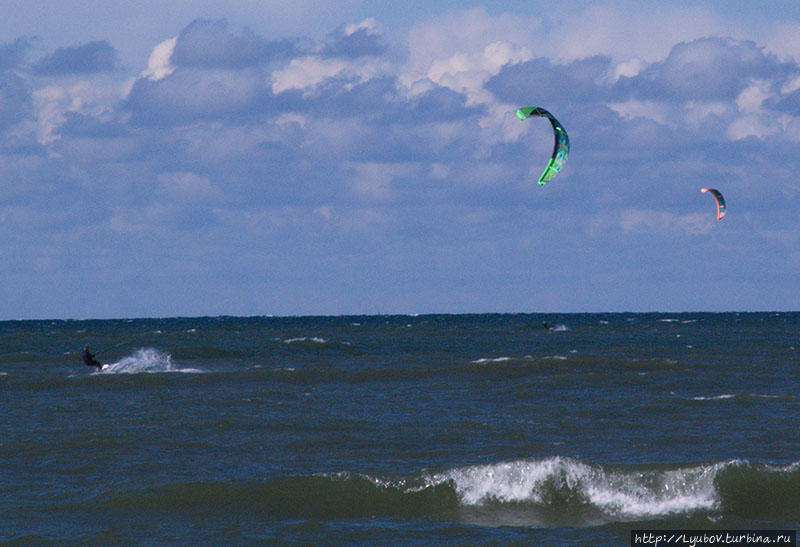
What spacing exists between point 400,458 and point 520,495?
2883mm

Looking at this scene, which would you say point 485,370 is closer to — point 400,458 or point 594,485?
point 400,458

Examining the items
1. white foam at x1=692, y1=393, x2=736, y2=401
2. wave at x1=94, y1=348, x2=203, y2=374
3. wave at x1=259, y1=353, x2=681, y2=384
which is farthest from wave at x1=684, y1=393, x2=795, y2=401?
wave at x1=94, y1=348, x2=203, y2=374

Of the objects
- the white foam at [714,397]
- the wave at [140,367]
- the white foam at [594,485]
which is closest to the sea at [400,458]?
the white foam at [594,485]

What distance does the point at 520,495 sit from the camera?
565 inches

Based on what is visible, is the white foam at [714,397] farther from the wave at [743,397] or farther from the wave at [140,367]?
the wave at [140,367]

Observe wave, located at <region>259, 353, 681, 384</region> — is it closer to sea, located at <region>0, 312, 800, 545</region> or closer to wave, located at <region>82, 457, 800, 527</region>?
sea, located at <region>0, 312, 800, 545</region>

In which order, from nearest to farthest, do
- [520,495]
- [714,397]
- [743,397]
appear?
[520,495]
[743,397]
[714,397]

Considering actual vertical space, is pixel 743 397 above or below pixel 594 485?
above

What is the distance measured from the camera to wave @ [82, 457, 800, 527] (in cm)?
1352

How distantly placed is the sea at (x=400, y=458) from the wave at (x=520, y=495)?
29mm

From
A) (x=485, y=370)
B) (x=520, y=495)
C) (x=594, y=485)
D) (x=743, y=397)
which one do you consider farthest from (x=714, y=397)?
(x=520, y=495)

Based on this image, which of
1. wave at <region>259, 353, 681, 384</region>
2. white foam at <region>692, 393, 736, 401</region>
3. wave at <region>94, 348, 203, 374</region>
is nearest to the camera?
white foam at <region>692, 393, 736, 401</region>

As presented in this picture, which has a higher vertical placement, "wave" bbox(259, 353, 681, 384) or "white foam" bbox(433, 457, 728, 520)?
"wave" bbox(259, 353, 681, 384)

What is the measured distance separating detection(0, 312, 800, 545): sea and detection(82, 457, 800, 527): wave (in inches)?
1.1
